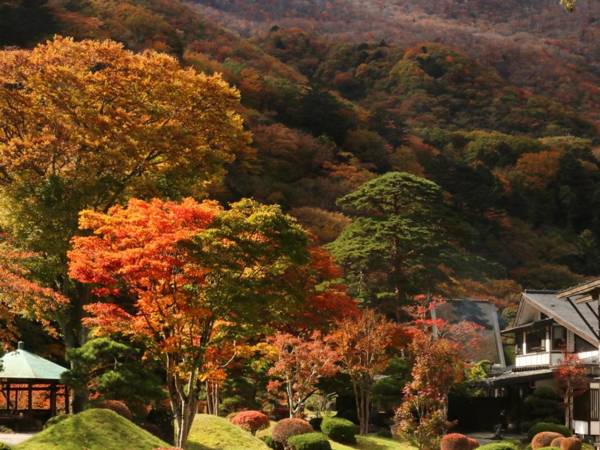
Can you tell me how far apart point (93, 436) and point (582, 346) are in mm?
23852

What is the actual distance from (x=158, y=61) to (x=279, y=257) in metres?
13.2

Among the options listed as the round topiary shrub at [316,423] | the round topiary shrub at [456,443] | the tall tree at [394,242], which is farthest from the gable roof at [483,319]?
the round topiary shrub at [456,443]

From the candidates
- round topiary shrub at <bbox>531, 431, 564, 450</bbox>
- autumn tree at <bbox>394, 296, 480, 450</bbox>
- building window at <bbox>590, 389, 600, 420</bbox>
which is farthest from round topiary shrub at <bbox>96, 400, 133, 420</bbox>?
building window at <bbox>590, 389, 600, 420</bbox>

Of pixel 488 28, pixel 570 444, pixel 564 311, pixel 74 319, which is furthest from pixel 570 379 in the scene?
pixel 488 28

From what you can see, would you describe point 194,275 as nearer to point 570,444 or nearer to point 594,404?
point 570,444

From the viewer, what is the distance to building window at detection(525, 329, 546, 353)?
133ft

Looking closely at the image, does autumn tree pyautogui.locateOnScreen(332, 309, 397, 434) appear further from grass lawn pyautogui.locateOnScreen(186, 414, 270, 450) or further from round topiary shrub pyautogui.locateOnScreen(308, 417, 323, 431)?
grass lawn pyautogui.locateOnScreen(186, 414, 270, 450)

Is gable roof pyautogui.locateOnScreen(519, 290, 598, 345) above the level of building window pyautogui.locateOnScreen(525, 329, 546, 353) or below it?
above

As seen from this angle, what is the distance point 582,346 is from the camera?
3747cm

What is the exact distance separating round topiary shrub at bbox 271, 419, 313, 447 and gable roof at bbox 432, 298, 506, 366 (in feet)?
64.5

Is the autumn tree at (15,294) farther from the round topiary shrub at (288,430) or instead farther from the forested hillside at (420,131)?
the forested hillside at (420,131)

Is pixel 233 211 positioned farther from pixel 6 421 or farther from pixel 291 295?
pixel 6 421

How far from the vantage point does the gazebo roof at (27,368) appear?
26.8m

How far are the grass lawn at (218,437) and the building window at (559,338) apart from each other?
16997mm
